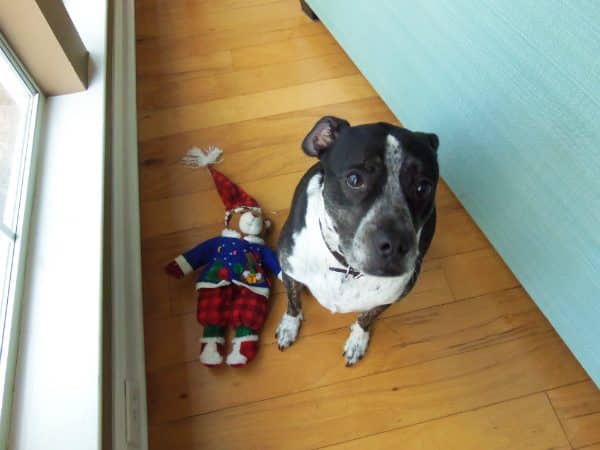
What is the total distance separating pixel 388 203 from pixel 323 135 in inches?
9.7

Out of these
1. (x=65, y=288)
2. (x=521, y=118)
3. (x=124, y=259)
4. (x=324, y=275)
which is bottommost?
(x=124, y=259)

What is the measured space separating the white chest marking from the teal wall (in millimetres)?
445

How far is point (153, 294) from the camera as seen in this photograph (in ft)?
5.25

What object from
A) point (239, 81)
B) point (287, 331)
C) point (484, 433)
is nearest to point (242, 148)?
point (239, 81)

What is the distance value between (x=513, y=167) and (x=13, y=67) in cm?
137

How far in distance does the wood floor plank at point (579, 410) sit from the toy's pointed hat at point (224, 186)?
1106 millimetres

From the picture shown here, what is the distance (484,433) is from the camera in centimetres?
139

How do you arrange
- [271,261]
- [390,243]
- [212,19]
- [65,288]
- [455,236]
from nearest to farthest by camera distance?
[390,243]
[65,288]
[271,261]
[455,236]
[212,19]

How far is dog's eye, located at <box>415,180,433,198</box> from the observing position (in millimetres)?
1071

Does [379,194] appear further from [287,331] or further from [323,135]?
[287,331]

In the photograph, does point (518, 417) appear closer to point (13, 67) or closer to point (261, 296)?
point (261, 296)

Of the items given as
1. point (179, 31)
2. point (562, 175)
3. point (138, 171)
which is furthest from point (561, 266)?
point (179, 31)

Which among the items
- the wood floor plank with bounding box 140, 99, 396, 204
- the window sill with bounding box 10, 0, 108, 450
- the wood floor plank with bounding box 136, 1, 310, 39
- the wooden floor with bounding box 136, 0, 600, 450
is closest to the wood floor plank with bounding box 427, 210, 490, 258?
the wooden floor with bounding box 136, 0, 600, 450

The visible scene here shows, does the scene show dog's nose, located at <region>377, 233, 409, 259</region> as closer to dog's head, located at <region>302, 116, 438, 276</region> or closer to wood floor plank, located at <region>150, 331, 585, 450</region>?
dog's head, located at <region>302, 116, 438, 276</region>
